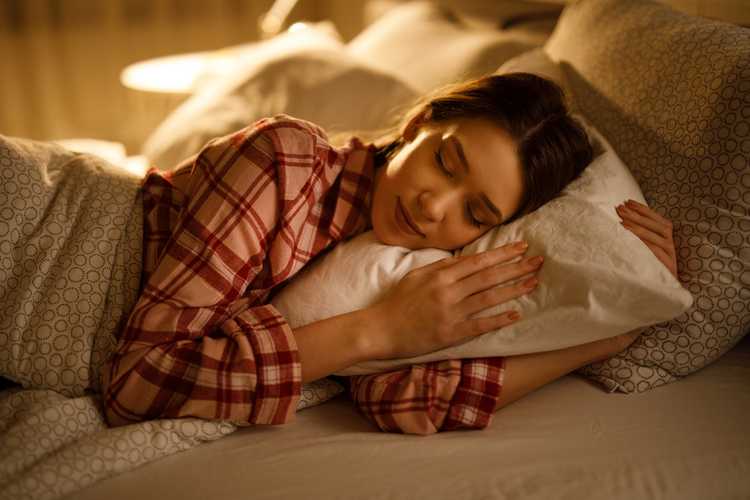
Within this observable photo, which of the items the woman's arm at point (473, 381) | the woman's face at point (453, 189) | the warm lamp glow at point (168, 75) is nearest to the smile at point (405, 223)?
the woman's face at point (453, 189)

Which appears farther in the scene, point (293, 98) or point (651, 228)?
point (293, 98)

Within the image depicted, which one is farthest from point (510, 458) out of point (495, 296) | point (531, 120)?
point (531, 120)

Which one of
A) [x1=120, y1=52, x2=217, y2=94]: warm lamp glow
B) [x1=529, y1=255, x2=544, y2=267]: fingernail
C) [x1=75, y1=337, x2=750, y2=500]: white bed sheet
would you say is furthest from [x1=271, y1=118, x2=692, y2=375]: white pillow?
[x1=120, y1=52, x2=217, y2=94]: warm lamp glow

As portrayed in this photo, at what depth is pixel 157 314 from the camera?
0.94 meters

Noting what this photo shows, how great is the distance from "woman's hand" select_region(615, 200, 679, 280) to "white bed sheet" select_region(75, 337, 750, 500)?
0.67 feet

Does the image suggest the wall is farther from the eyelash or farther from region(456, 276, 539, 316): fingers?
region(456, 276, 539, 316): fingers

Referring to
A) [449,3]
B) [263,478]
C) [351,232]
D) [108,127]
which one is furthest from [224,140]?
[108,127]

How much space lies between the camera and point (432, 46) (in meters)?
1.67

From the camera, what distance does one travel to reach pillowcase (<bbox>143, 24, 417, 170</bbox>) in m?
1.53

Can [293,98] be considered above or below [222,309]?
above

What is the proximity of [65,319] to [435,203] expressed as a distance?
581 mm

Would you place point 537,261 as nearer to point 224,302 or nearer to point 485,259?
point 485,259

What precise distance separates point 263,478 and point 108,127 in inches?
82.4

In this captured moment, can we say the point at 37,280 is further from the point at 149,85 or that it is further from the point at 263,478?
the point at 149,85
